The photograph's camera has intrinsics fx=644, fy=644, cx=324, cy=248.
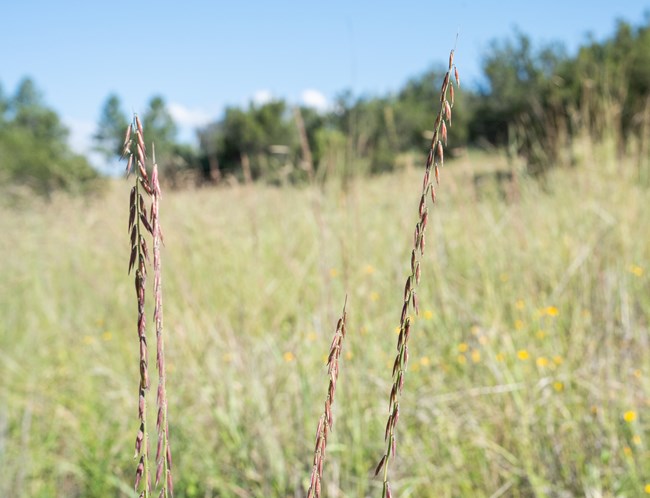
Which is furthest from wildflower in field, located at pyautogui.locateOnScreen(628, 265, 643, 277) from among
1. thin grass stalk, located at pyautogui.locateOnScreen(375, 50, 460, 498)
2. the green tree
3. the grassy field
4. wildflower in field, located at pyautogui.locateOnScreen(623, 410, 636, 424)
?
the green tree

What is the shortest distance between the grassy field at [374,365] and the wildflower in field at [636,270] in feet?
0.07

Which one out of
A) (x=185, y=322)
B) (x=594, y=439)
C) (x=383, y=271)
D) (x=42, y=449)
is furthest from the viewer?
(x=383, y=271)

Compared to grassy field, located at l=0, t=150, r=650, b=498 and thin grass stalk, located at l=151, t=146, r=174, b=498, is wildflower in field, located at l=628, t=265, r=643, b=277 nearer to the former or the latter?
grassy field, located at l=0, t=150, r=650, b=498

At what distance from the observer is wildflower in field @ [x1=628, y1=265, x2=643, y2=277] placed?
2575 millimetres

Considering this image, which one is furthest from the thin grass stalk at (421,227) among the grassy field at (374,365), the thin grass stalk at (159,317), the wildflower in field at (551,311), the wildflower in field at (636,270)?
the wildflower in field at (636,270)

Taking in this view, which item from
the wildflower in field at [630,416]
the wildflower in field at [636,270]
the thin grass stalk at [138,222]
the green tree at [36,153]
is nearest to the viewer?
the thin grass stalk at [138,222]

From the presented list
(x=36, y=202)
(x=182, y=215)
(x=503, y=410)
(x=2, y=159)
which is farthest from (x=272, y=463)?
(x=2, y=159)

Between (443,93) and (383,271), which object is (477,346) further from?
(443,93)

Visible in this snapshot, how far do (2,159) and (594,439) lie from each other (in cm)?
1587

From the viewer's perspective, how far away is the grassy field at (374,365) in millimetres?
1688

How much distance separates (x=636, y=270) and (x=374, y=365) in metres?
1.22

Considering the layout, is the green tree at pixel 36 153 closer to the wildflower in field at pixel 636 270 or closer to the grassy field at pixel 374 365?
the grassy field at pixel 374 365

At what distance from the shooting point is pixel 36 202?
5996 millimetres

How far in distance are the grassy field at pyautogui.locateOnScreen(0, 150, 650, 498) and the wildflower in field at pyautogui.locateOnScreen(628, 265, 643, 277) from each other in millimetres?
21
